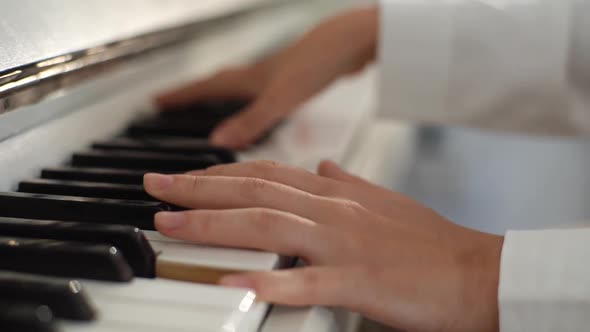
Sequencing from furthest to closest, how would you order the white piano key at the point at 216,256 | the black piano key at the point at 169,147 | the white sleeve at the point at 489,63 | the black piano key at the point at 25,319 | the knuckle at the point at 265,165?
the white sleeve at the point at 489,63 → the black piano key at the point at 169,147 → the knuckle at the point at 265,165 → the white piano key at the point at 216,256 → the black piano key at the point at 25,319

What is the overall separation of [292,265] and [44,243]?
175 millimetres

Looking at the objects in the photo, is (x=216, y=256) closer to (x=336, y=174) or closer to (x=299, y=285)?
(x=299, y=285)

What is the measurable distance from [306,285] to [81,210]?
189 millimetres

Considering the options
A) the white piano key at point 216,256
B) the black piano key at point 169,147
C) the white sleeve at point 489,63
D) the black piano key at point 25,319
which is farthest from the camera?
the white sleeve at point 489,63

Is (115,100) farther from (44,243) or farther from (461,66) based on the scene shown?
(461,66)

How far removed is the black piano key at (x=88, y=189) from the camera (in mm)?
501

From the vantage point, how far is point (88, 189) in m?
0.51

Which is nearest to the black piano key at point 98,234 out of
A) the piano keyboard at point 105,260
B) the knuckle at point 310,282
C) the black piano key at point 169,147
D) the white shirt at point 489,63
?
the piano keyboard at point 105,260

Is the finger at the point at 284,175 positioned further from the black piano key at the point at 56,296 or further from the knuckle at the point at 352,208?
the black piano key at the point at 56,296

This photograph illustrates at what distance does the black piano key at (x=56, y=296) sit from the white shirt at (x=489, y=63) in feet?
1.98

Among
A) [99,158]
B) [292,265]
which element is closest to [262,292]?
[292,265]

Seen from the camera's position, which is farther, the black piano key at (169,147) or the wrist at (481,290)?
the black piano key at (169,147)

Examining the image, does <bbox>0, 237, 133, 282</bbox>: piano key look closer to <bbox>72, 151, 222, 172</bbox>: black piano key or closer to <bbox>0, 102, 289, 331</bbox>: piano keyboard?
<bbox>0, 102, 289, 331</bbox>: piano keyboard

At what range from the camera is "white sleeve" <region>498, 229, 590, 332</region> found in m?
0.43
